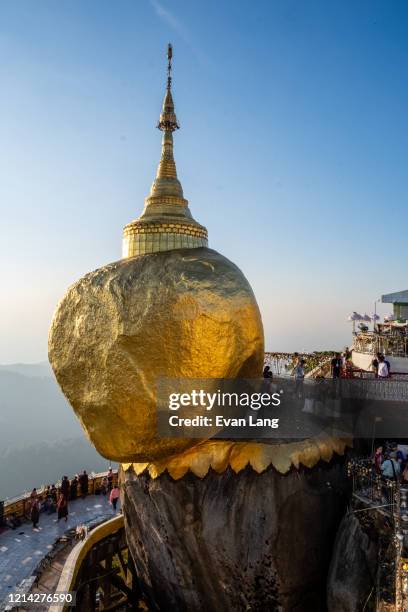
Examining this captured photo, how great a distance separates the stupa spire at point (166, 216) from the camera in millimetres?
9859

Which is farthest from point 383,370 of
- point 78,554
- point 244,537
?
point 78,554

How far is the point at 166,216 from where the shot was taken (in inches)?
405

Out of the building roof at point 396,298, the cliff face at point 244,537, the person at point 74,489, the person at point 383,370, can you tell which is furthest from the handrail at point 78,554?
the building roof at point 396,298

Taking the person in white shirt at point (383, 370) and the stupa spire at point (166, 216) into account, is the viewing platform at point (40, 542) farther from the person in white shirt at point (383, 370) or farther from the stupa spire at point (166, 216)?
the person in white shirt at point (383, 370)

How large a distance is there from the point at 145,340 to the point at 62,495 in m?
9.72

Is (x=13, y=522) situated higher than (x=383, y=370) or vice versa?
(x=383, y=370)

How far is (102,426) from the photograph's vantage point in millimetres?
8750

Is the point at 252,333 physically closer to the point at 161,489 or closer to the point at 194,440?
the point at 194,440

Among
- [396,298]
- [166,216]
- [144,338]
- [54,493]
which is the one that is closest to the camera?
[144,338]

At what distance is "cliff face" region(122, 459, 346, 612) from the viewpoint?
351 inches

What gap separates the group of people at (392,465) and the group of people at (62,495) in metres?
9.34

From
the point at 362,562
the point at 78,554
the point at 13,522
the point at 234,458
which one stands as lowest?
the point at 13,522

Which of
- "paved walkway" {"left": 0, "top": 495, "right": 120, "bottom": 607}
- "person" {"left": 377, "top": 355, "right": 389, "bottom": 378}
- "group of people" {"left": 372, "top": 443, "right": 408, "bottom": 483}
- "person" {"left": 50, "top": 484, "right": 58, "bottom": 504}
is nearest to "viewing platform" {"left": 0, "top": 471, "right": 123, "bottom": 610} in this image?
"paved walkway" {"left": 0, "top": 495, "right": 120, "bottom": 607}

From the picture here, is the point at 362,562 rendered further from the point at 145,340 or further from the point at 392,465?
the point at 145,340
